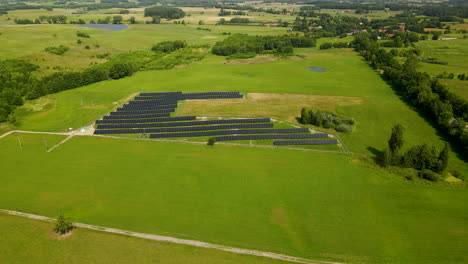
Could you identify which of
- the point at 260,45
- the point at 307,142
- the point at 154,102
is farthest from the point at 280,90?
the point at 260,45

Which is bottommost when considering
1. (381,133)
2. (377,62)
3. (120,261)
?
(120,261)

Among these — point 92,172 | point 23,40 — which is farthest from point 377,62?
point 23,40

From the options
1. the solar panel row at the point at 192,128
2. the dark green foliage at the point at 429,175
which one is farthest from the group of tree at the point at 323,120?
the dark green foliage at the point at 429,175

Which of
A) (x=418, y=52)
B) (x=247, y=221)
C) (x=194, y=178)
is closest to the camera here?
(x=247, y=221)

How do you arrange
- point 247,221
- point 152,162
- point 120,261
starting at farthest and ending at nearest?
1. point 152,162
2. point 247,221
3. point 120,261

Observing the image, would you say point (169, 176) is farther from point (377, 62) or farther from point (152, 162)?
point (377, 62)

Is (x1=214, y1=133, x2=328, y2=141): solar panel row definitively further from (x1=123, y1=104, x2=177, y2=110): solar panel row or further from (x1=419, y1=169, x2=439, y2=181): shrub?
(x1=123, y1=104, x2=177, y2=110): solar panel row

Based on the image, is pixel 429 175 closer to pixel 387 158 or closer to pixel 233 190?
pixel 387 158

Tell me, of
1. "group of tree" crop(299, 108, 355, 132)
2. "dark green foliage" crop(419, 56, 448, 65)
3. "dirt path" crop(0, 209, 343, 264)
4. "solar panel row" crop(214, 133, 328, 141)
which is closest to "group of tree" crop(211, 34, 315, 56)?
"dark green foliage" crop(419, 56, 448, 65)
